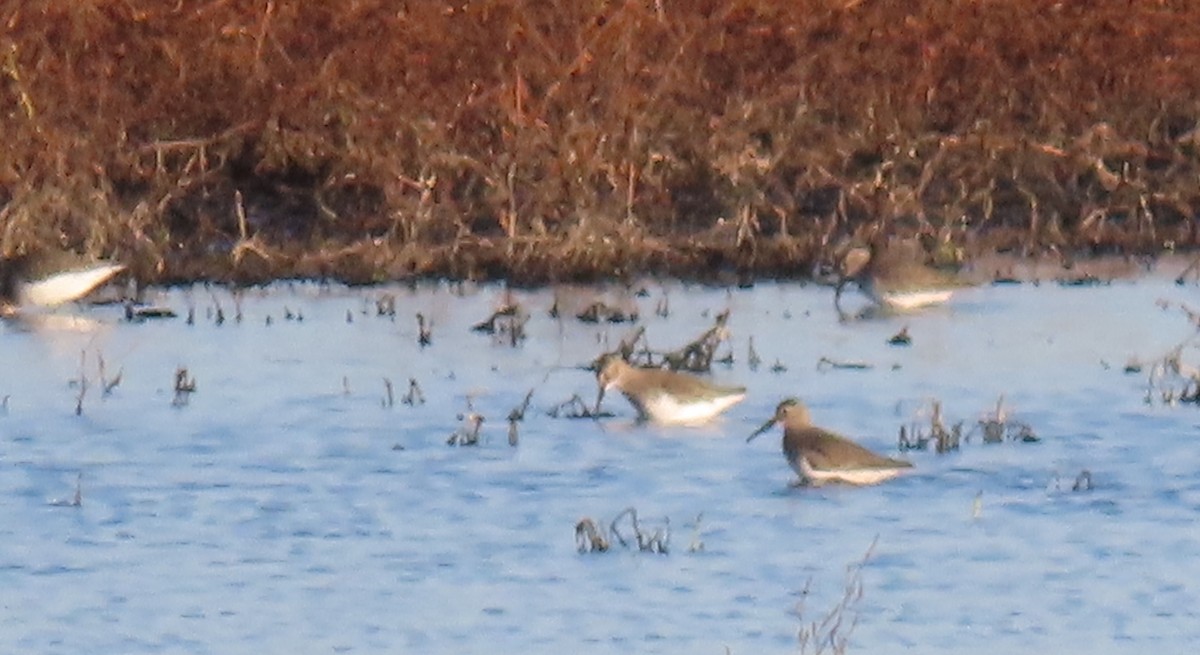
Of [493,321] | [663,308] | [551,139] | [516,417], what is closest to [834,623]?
[516,417]

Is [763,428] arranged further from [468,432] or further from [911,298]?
[911,298]

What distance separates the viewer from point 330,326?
14594 mm

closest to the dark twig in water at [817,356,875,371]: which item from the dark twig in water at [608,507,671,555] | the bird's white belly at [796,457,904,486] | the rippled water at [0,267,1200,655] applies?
the rippled water at [0,267,1200,655]

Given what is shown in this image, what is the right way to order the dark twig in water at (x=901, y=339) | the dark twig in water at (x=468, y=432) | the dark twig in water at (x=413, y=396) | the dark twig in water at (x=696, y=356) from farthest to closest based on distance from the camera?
the dark twig in water at (x=901, y=339) → the dark twig in water at (x=696, y=356) → the dark twig in water at (x=413, y=396) → the dark twig in water at (x=468, y=432)

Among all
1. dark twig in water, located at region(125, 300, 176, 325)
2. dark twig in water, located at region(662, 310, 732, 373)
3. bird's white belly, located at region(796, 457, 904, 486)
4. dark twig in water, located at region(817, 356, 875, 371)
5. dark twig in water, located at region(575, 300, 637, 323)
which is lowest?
bird's white belly, located at region(796, 457, 904, 486)

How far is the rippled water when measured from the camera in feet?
27.7

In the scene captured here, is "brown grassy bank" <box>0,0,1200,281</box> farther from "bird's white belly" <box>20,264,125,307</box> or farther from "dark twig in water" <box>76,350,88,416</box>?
"dark twig in water" <box>76,350,88,416</box>

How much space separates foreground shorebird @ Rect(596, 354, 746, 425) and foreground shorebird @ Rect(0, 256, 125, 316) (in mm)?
4115

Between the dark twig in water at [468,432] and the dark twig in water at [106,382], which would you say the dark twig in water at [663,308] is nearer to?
the dark twig in water at [106,382]

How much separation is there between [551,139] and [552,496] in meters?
7.08

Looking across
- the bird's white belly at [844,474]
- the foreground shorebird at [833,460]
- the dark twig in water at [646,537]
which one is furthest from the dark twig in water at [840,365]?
the dark twig in water at [646,537]

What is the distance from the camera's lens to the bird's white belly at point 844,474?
406 inches

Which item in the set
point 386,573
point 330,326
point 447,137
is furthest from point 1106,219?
point 386,573

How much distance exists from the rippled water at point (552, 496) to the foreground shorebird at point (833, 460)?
0.09m
